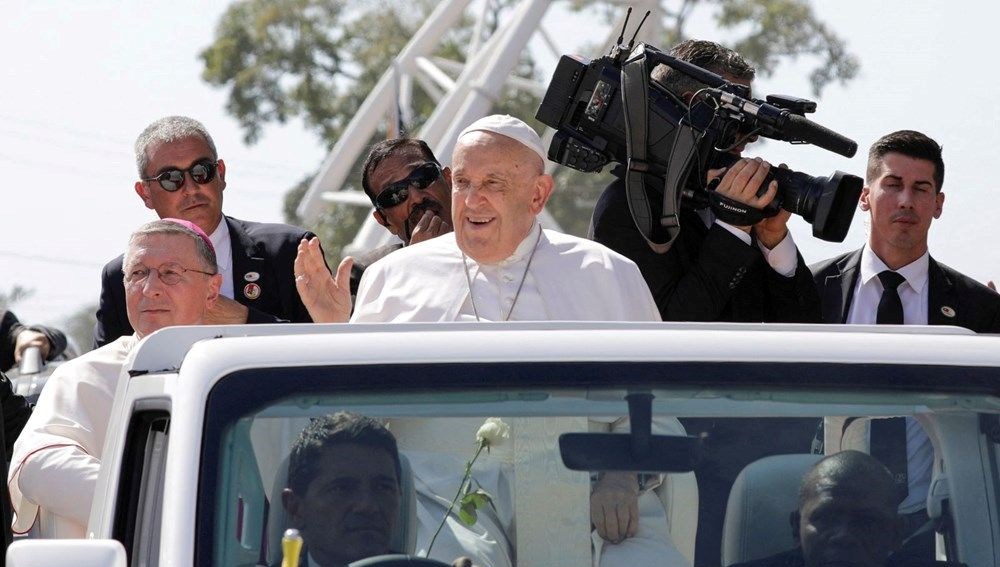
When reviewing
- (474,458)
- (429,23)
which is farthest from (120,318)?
(429,23)

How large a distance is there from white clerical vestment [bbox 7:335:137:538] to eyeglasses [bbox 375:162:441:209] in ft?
4.63

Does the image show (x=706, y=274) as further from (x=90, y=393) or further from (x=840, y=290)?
(x=90, y=393)

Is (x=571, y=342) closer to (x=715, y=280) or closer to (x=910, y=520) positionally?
(x=910, y=520)

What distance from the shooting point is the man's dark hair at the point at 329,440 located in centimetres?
294

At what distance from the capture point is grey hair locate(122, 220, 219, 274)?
5141mm

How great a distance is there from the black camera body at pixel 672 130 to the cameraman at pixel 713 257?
0.20 ft

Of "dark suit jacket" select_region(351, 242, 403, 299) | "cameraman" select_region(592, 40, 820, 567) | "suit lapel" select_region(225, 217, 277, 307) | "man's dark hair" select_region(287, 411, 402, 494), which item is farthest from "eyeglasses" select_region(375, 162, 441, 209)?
"man's dark hair" select_region(287, 411, 402, 494)

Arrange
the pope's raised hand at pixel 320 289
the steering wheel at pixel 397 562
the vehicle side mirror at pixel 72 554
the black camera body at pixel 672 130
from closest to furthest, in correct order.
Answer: the vehicle side mirror at pixel 72 554 → the steering wheel at pixel 397 562 → the black camera body at pixel 672 130 → the pope's raised hand at pixel 320 289

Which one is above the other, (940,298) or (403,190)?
(403,190)

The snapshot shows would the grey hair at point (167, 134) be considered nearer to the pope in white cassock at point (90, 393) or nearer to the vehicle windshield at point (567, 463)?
the pope in white cassock at point (90, 393)

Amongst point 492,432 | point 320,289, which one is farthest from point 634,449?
point 320,289

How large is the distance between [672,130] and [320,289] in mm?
1284

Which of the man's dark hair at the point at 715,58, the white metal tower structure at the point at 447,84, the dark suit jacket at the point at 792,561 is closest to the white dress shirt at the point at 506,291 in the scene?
the man's dark hair at the point at 715,58

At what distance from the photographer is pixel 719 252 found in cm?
524
